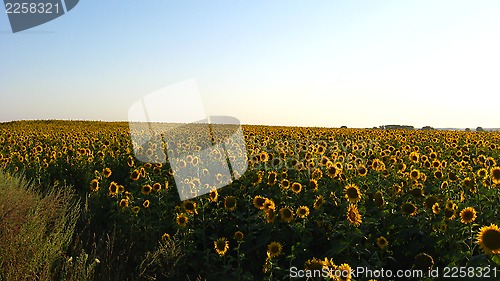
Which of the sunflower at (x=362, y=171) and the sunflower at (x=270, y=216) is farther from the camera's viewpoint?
the sunflower at (x=362, y=171)

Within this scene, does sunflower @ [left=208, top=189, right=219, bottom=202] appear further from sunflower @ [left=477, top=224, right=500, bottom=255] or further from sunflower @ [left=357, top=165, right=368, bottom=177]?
sunflower @ [left=477, top=224, right=500, bottom=255]

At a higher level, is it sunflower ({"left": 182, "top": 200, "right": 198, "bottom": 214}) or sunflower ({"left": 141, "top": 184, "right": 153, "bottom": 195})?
sunflower ({"left": 141, "top": 184, "right": 153, "bottom": 195})

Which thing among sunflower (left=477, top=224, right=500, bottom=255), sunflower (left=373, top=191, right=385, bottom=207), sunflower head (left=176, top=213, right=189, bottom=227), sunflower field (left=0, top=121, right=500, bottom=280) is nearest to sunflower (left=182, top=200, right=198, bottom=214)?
sunflower field (left=0, top=121, right=500, bottom=280)

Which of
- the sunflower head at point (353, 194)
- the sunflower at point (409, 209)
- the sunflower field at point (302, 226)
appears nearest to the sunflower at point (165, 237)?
the sunflower field at point (302, 226)

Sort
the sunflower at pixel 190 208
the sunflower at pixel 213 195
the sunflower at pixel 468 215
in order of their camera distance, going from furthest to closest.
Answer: the sunflower at pixel 213 195 < the sunflower at pixel 190 208 < the sunflower at pixel 468 215

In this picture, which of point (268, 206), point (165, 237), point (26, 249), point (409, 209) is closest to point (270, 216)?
point (268, 206)

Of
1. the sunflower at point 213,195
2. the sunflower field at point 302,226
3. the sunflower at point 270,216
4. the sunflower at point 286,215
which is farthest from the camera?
the sunflower at point 213,195

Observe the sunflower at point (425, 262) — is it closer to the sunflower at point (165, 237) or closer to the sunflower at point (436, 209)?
A: the sunflower at point (436, 209)

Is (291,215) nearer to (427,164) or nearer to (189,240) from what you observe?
(189,240)

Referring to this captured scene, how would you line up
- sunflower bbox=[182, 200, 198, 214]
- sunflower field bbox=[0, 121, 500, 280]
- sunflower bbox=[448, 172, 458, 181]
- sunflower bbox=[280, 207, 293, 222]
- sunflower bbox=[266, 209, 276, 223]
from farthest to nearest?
sunflower bbox=[448, 172, 458, 181], sunflower bbox=[182, 200, 198, 214], sunflower bbox=[266, 209, 276, 223], sunflower bbox=[280, 207, 293, 222], sunflower field bbox=[0, 121, 500, 280]

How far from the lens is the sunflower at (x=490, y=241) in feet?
9.55

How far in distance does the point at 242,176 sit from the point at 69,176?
4.96 meters

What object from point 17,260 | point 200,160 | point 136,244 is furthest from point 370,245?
point 200,160

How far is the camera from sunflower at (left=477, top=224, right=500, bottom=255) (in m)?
2.91
